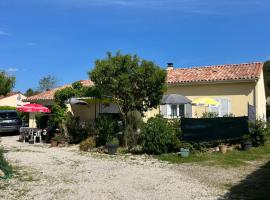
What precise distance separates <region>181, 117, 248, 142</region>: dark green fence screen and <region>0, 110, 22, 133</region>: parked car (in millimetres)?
15414

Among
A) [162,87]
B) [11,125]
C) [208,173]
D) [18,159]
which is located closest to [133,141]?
[162,87]

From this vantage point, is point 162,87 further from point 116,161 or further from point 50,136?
point 50,136

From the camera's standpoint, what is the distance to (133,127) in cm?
1952

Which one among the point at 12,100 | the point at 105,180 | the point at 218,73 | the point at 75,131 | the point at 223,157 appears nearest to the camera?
the point at 105,180

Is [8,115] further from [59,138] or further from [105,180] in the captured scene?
[105,180]

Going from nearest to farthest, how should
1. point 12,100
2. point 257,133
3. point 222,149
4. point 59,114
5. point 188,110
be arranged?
point 222,149
point 257,133
point 59,114
point 188,110
point 12,100

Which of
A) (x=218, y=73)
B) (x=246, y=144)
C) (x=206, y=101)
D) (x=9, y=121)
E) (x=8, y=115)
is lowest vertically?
(x=246, y=144)

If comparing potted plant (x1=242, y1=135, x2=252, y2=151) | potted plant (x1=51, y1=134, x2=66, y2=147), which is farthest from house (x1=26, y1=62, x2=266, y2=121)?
potted plant (x1=242, y1=135, x2=252, y2=151)

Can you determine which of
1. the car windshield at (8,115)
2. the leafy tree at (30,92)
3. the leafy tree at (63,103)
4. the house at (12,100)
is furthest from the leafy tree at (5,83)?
the leafy tree at (30,92)

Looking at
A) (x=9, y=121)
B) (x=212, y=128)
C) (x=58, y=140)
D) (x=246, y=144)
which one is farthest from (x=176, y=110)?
(x=9, y=121)

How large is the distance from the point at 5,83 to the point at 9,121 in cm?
408

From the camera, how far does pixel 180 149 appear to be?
1606cm

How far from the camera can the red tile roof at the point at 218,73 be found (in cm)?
2369

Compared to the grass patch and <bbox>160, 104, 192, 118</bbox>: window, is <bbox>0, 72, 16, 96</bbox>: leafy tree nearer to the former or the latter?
<bbox>160, 104, 192, 118</bbox>: window
